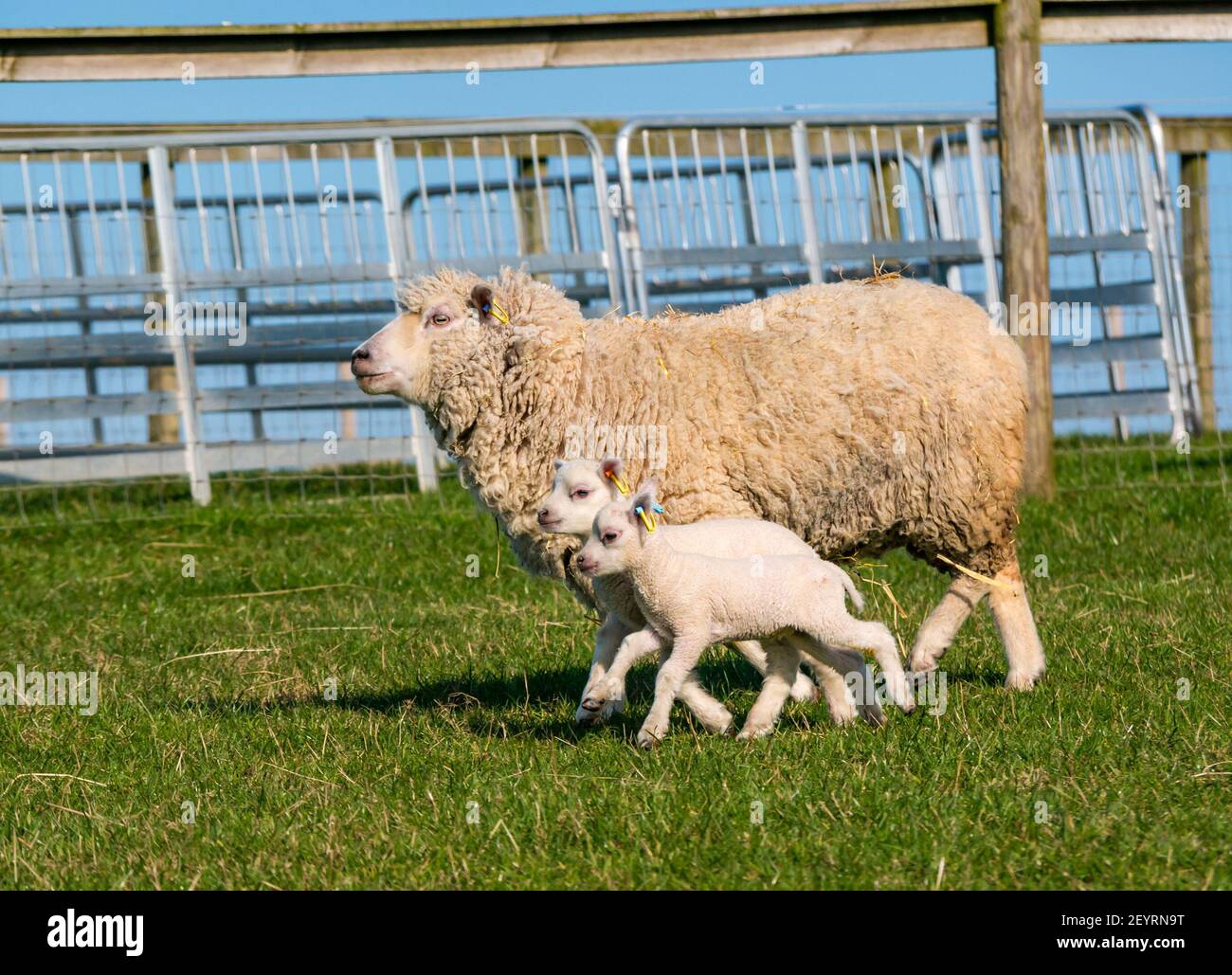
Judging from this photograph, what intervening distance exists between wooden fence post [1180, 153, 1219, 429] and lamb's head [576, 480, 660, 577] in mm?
8665

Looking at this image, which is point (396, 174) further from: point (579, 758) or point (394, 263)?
point (579, 758)

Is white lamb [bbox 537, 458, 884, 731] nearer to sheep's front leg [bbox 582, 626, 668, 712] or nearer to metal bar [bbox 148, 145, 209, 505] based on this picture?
sheep's front leg [bbox 582, 626, 668, 712]

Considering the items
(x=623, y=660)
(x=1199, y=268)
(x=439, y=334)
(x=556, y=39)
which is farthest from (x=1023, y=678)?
(x=1199, y=268)

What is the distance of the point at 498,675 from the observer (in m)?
5.66

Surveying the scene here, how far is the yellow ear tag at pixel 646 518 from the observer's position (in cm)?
422

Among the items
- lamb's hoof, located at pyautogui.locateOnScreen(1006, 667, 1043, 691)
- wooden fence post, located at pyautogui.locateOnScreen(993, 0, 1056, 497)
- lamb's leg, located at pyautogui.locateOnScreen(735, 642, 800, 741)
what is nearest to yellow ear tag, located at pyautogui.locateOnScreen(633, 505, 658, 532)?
lamb's leg, located at pyautogui.locateOnScreen(735, 642, 800, 741)

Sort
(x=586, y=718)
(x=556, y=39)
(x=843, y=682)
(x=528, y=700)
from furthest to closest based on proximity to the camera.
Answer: (x=556, y=39) → (x=528, y=700) → (x=586, y=718) → (x=843, y=682)

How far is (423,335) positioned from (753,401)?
107 cm

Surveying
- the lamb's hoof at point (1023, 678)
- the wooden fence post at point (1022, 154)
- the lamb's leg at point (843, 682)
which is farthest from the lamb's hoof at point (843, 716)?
the wooden fence post at point (1022, 154)

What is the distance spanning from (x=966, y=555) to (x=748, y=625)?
1.35 meters

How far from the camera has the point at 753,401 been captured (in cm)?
494

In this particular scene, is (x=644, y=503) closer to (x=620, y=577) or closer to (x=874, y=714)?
(x=620, y=577)
